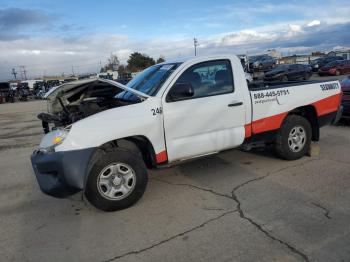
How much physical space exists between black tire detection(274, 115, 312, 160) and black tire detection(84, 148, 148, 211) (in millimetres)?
2517

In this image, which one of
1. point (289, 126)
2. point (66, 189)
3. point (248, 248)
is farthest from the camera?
point (289, 126)

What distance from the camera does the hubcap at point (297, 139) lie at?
238 inches

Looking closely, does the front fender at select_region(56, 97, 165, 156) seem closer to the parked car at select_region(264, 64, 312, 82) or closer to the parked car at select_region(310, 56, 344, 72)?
the parked car at select_region(264, 64, 312, 82)

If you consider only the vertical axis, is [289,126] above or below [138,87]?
below

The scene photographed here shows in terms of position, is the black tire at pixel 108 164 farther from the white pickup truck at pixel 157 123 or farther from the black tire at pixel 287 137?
the black tire at pixel 287 137

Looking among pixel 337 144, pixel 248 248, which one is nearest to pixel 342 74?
pixel 337 144

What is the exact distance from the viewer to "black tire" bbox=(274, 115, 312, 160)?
593 centimetres

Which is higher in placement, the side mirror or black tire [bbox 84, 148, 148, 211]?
the side mirror

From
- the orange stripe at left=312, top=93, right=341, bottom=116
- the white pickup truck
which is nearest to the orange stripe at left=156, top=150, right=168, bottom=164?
the white pickup truck

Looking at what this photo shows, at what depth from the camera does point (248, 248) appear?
3.42 meters

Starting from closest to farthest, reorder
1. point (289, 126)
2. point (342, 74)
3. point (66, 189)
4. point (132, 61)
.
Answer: point (66, 189), point (289, 126), point (342, 74), point (132, 61)

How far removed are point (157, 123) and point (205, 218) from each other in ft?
4.43

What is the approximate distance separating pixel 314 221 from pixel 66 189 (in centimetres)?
280

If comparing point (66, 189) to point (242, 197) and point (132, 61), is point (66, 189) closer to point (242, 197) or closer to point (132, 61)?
point (242, 197)
